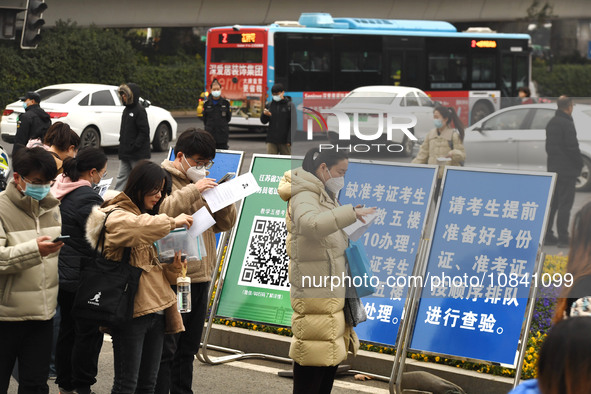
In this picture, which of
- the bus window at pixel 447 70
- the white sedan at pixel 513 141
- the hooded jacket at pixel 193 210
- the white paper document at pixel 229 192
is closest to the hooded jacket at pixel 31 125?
the hooded jacket at pixel 193 210

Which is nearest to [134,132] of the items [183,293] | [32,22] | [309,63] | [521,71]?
[32,22]

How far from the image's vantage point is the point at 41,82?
3066 cm

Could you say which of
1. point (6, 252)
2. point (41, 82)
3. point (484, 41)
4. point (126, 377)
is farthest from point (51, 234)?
point (41, 82)

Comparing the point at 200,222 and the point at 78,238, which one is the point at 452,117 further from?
the point at 78,238

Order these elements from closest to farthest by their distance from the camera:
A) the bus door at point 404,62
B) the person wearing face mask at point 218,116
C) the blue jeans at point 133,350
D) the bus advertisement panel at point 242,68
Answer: the blue jeans at point 133,350
the person wearing face mask at point 218,116
the bus advertisement panel at point 242,68
the bus door at point 404,62

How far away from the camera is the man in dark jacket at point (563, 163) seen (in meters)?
5.09

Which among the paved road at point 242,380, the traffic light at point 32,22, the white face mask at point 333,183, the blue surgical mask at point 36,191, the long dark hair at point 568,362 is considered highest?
the traffic light at point 32,22

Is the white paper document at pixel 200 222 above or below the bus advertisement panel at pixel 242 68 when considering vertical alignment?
below

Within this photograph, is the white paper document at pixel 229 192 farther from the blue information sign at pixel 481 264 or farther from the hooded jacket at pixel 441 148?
the blue information sign at pixel 481 264

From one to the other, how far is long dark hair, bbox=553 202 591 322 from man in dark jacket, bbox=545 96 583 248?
1.16 m

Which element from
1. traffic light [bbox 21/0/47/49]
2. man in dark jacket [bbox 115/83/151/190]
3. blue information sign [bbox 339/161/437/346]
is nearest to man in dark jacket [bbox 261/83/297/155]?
man in dark jacket [bbox 115/83/151/190]

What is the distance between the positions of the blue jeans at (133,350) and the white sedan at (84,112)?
15.0 m

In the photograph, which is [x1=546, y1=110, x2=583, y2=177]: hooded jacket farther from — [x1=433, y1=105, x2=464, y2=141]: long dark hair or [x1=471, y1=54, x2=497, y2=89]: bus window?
[x1=471, y1=54, x2=497, y2=89]: bus window

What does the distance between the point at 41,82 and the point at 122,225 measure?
90.5 ft
